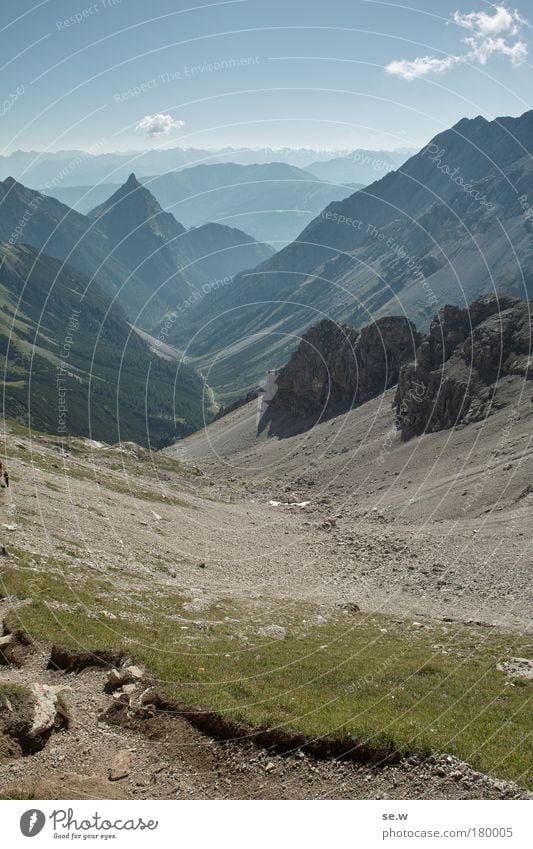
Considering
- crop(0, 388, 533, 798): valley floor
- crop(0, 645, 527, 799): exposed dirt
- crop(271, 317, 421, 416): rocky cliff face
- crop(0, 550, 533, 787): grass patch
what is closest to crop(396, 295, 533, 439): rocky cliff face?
crop(0, 388, 533, 798): valley floor

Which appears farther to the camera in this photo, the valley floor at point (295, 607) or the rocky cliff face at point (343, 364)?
the rocky cliff face at point (343, 364)

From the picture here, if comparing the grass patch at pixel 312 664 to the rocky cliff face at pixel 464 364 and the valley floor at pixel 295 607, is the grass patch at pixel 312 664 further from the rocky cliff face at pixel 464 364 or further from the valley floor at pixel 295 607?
the rocky cliff face at pixel 464 364

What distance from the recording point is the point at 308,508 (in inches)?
3607

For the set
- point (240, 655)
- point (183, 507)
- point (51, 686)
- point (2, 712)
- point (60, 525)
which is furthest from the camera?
point (183, 507)

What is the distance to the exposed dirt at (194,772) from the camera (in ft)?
57.1

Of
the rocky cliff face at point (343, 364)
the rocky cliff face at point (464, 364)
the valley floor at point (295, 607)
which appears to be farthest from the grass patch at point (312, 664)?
the rocky cliff face at point (343, 364)

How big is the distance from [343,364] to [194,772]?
437 ft

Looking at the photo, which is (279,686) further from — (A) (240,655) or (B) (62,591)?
(B) (62,591)

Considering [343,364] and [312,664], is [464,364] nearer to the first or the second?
[343,364]

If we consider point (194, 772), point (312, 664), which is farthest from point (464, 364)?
point (194, 772)

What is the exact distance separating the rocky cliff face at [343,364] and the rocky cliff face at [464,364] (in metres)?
13.5

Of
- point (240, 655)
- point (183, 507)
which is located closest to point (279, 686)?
point (240, 655)

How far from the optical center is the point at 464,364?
11206cm

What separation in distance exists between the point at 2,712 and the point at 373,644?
2048 cm
